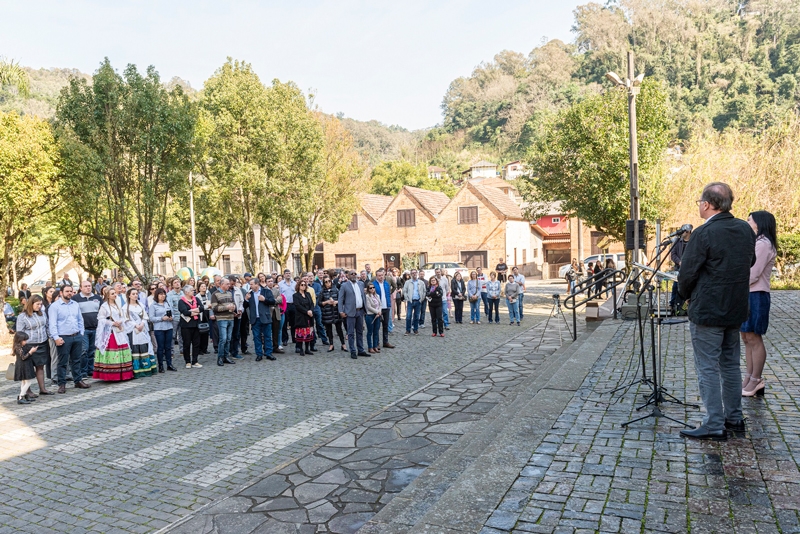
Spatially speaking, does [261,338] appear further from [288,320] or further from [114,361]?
[114,361]

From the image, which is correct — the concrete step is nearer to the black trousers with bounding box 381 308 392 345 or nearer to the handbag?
the handbag

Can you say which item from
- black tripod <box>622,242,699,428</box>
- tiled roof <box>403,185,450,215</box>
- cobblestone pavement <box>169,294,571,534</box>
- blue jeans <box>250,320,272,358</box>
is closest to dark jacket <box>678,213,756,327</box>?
black tripod <box>622,242,699,428</box>

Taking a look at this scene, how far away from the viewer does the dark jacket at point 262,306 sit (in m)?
13.1

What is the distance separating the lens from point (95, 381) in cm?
1137

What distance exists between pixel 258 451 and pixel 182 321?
21.9 ft

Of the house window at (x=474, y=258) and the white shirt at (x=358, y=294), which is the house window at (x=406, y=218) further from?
the white shirt at (x=358, y=294)

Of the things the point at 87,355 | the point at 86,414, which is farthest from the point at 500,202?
the point at 86,414

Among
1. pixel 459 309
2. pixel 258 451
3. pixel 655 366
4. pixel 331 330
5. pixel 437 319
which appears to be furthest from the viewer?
pixel 459 309

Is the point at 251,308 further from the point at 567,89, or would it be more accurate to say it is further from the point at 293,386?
the point at 567,89

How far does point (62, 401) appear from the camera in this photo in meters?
9.73

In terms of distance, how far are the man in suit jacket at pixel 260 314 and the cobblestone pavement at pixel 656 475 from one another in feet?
26.8

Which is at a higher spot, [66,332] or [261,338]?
[66,332]

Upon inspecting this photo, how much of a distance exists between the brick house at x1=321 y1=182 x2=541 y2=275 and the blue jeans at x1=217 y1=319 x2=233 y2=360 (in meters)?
31.7

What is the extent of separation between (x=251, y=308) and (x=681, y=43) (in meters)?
99.0
